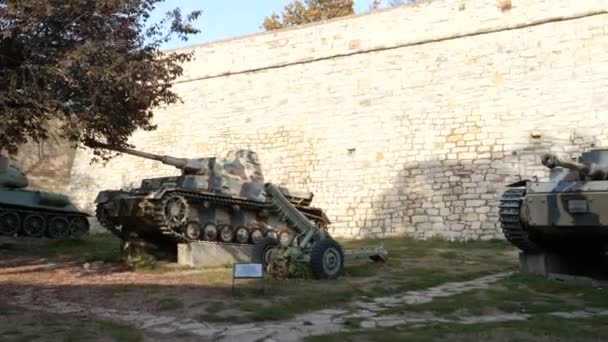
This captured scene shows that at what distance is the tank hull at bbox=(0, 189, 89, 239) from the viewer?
682 inches

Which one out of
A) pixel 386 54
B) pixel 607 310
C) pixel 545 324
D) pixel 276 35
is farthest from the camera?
pixel 276 35

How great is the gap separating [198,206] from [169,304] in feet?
13.8

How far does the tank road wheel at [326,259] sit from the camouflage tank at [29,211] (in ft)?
35.0

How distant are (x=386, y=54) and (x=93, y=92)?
1037cm

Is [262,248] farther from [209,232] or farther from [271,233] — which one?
[271,233]

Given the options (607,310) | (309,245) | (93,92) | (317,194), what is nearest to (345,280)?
(309,245)

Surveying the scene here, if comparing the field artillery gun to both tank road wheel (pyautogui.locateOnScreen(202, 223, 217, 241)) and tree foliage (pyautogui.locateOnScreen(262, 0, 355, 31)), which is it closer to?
tank road wheel (pyautogui.locateOnScreen(202, 223, 217, 241))

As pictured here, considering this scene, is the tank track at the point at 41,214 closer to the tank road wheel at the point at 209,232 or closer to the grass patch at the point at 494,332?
the tank road wheel at the point at 209,232

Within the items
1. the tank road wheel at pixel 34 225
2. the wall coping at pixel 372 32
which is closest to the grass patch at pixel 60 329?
the tank road wheel at pixel 34 225

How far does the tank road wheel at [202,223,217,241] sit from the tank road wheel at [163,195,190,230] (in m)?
0.51

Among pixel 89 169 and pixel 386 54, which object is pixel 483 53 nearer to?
pixel 386 54

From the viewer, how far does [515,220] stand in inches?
371

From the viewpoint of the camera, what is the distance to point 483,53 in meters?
16.4

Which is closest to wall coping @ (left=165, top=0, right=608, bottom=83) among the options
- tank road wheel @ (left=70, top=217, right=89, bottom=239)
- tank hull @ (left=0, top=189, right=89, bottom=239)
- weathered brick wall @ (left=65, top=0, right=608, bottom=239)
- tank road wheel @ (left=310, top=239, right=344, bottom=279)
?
weathered brick wall @ (left=65, top=0, right=608, bottom=239)
